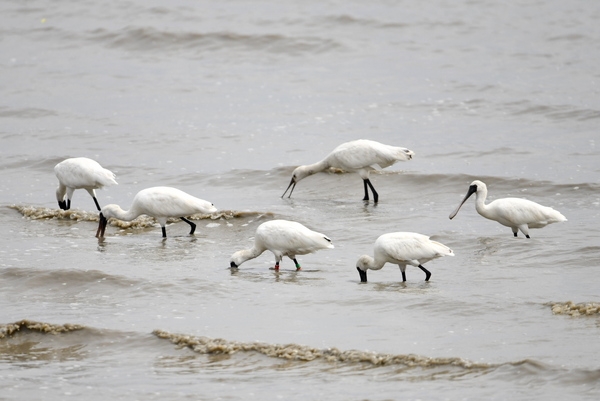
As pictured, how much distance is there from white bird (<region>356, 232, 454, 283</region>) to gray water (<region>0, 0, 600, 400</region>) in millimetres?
274

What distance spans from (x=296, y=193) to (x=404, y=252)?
669cm

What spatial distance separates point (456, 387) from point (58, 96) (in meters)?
18.8

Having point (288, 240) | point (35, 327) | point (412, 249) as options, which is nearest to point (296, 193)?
point (288, 240)

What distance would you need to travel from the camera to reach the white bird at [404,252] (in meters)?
11.7

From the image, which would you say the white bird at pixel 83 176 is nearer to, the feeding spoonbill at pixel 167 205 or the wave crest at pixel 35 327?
the feeding spoonbill at pixel 167 205

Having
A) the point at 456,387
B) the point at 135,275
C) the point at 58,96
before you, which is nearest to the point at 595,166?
the point at 135,275

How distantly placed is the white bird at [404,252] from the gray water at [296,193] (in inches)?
10.8

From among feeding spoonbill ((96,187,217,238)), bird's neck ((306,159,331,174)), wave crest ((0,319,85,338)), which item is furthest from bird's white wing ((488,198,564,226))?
wave crest ((0,319,85,338))

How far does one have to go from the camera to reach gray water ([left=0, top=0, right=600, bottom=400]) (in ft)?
31.4

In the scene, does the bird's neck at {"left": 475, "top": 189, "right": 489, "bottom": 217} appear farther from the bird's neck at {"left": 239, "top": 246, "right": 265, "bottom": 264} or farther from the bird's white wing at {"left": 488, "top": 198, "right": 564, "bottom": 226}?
the bird's neck at {"left": 239, "top": 246, "right": 265, "bottom": 264}

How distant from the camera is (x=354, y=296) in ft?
37.1

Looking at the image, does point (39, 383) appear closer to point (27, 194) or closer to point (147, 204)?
point (147, 204)

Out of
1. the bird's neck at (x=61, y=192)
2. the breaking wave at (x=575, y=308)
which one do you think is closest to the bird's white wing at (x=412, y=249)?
the breaking wave at (x=575, y=308)

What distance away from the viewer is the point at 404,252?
11.7 meters
